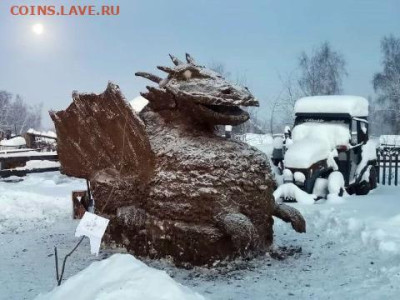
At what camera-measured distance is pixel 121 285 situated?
261 cm

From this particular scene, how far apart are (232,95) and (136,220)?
6.03ft

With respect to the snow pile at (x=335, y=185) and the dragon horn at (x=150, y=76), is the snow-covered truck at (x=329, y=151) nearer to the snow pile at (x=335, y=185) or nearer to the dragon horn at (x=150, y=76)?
the snow pile at (x=335, y=185)

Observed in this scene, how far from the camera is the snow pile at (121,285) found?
251 cm

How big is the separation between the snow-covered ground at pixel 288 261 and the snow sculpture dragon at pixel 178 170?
0.97 feet

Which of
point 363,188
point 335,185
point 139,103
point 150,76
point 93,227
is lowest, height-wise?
point 363,188

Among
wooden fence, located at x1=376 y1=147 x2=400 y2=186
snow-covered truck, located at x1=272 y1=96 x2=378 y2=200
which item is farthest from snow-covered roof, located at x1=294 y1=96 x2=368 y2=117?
wooden fence, located at x1=376 y1=147 x2=400 y2=186

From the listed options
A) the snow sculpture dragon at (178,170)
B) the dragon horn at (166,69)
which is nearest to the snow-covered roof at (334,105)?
the snow sculpture dragon at (178,170)

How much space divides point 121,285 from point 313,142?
27.1 feet

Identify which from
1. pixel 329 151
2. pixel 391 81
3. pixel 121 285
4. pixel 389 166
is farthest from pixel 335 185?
pixel 391 81

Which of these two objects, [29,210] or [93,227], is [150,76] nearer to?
[93,227]

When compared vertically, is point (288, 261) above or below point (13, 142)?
below

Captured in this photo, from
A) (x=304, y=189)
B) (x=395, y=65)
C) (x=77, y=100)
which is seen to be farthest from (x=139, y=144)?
(x=395, y=65)

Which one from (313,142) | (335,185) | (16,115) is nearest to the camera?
(335,185)

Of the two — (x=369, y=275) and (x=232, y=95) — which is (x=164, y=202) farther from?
(x=369, y=275)
